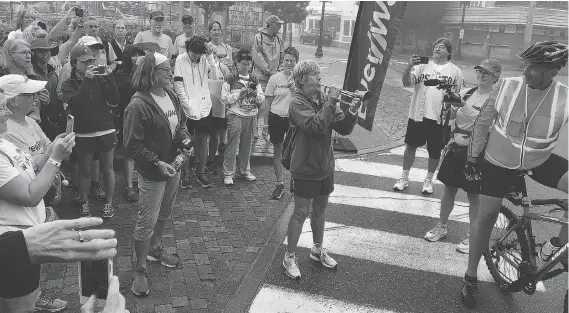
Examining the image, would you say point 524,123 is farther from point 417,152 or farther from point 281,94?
point 417,152

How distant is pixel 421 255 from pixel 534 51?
253 centimetres

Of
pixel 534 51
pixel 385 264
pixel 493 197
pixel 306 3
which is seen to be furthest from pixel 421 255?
pixel 306 3

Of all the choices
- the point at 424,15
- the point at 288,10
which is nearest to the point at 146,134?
the point at 288,10

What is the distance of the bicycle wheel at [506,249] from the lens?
4402 mm

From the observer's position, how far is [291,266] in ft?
15.5

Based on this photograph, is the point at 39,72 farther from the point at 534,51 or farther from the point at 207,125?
the point at 534,51

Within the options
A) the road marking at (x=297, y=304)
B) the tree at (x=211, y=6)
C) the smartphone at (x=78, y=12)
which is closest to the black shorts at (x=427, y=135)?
the road marking at (x=297, y=304)

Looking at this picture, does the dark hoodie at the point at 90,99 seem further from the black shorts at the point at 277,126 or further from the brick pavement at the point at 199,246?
the black shorts at the point at 277,126

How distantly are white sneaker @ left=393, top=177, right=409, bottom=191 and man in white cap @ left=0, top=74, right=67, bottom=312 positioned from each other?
497cm

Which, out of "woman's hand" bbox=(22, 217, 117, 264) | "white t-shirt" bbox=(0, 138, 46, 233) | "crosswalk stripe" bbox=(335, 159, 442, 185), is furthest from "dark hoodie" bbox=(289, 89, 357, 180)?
"crosswalk stripe" bbox=(335, 159, 442, 185)

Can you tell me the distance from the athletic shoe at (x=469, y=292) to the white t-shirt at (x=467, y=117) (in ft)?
5.39

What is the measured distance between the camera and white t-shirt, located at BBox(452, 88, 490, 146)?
5.30m

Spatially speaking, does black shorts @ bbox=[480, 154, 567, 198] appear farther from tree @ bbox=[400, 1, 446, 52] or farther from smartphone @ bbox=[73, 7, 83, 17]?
tree @ bbox=[400, 1, 446, 52]

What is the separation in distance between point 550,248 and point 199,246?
134 inches
